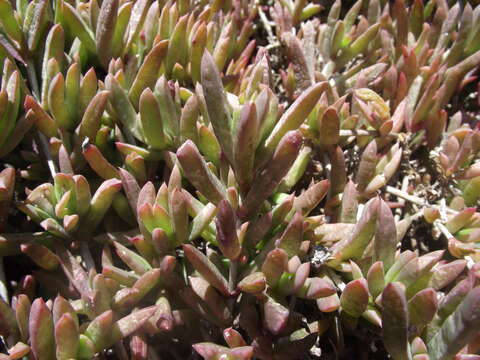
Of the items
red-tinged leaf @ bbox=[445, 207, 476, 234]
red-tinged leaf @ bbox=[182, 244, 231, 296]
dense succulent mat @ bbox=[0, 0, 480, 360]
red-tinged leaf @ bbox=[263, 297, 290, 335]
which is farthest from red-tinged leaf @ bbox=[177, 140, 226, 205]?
red-tinged leaf @ bbox=[445, 207, 476, 234]

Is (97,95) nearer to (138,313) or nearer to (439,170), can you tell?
(138,313)

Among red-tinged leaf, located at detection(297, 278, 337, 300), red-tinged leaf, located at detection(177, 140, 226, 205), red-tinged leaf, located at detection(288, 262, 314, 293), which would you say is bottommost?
red-tinged leaf, located at detection(297, 278, 337, 300)

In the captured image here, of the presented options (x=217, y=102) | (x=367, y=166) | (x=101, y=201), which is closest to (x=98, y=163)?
(x=101, y=201)

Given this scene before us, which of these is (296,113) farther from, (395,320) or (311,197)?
(395,320)

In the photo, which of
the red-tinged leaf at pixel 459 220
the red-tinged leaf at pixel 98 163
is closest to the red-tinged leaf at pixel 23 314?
the red-tinged leaf at pixel 98 163

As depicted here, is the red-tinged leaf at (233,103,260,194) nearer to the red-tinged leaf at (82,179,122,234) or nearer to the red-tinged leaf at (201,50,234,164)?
the red-tinged leaf at (201,50,234,164)

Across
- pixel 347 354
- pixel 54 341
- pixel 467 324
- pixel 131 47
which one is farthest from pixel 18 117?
pixel 467 324
